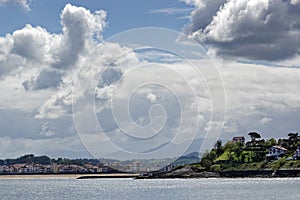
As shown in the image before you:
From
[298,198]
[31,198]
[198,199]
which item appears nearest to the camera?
[298,198]

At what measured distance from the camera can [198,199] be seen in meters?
138

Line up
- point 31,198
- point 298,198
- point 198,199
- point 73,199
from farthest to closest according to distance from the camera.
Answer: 1. point 31,198
2. point 73,199
3. point 198,199
4. point 298,198

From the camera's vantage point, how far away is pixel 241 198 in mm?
133750

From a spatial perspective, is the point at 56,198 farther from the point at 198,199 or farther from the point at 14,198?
the point at 198,199

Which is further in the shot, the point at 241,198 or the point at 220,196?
the point at 220,196

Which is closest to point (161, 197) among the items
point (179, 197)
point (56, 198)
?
point (179, 197)

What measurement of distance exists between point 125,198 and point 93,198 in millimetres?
8750

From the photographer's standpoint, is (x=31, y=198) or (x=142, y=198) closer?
(x=142, y=198)

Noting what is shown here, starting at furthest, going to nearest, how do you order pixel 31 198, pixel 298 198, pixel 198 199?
pixel 31 198, pixel 198 199, pixel 298 198

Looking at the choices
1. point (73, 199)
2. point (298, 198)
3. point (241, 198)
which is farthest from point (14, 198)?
point (298, 198)

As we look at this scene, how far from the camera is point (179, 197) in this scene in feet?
476

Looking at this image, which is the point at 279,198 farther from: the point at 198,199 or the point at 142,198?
the point at 142,198

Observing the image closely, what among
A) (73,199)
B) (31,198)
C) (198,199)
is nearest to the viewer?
(198,199)

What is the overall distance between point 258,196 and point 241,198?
5.91m
